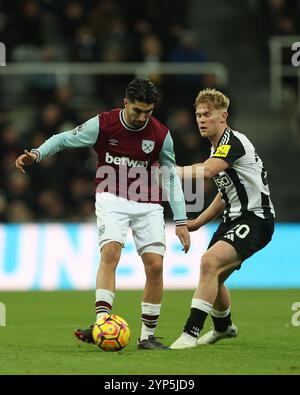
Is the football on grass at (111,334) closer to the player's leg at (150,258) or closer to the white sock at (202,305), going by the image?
the player's leg at (150,258)

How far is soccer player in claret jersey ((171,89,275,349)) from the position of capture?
8.54 metres

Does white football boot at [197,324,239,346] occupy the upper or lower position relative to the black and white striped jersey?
lower

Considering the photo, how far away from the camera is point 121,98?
693 inches

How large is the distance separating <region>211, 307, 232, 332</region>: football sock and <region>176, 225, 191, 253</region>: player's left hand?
2.63 feet

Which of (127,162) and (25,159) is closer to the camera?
(25,159)

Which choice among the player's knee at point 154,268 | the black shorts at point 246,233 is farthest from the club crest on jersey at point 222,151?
the player's knee at point 154,268

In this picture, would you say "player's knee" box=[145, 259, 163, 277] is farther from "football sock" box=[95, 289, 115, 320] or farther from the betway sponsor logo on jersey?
the betway sponsor logo on jersey

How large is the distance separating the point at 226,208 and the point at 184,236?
514mm

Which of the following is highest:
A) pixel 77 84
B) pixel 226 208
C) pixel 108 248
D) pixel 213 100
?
pixel 77 84

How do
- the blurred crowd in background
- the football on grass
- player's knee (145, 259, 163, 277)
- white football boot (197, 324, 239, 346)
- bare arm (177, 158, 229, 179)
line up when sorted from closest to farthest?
1. the football on grass
2. bare arm (177, 158, 229, 179)
3. player's knee (145, 259, 163, 277)
4. white football boot (197, 324, 239, 346)
5. the blurred crowd in background

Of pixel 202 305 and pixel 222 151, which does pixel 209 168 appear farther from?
pixel 202 305

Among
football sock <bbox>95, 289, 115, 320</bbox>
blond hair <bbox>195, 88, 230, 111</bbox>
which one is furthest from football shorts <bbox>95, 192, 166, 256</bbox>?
blond hair <bbox>195, 88, 230, 111</bbox>

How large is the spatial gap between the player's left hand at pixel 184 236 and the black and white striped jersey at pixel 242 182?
1.37ft

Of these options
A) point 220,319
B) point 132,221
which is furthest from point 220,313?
point 132,221
